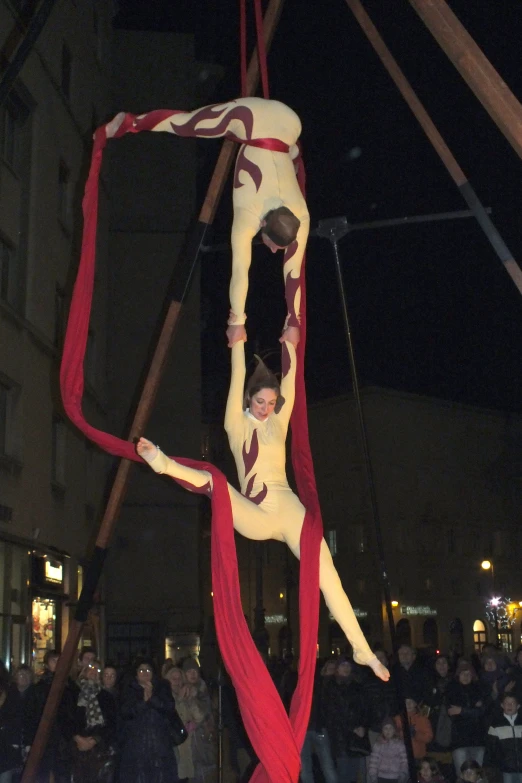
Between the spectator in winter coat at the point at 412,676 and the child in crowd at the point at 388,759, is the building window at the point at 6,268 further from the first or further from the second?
the child in crowd at the point at 388,759

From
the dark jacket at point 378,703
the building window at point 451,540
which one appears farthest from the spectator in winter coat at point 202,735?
the building window at point 451,540

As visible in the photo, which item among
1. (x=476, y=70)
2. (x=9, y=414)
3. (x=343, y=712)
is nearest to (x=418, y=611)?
(x=9, y=414)

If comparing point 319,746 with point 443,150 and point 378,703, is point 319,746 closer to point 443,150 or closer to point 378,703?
point 378,703

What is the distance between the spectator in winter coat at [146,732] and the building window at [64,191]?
10979mm

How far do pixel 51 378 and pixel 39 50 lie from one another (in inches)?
208

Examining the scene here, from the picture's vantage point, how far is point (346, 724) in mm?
8812

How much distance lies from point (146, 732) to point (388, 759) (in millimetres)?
2071

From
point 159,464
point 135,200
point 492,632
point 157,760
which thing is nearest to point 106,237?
point 135,200

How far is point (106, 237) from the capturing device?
21062mm

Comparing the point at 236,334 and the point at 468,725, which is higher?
the point at 236,334

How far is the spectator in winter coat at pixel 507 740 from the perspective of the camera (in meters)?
8.05

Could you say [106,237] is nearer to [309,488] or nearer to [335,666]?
[335,666]

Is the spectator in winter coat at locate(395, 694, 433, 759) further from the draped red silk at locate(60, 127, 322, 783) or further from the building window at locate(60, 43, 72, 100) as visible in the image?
the building window at locate(60, 43, 72, 100)

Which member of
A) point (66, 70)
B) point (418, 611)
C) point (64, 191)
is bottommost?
point (418, 611)
